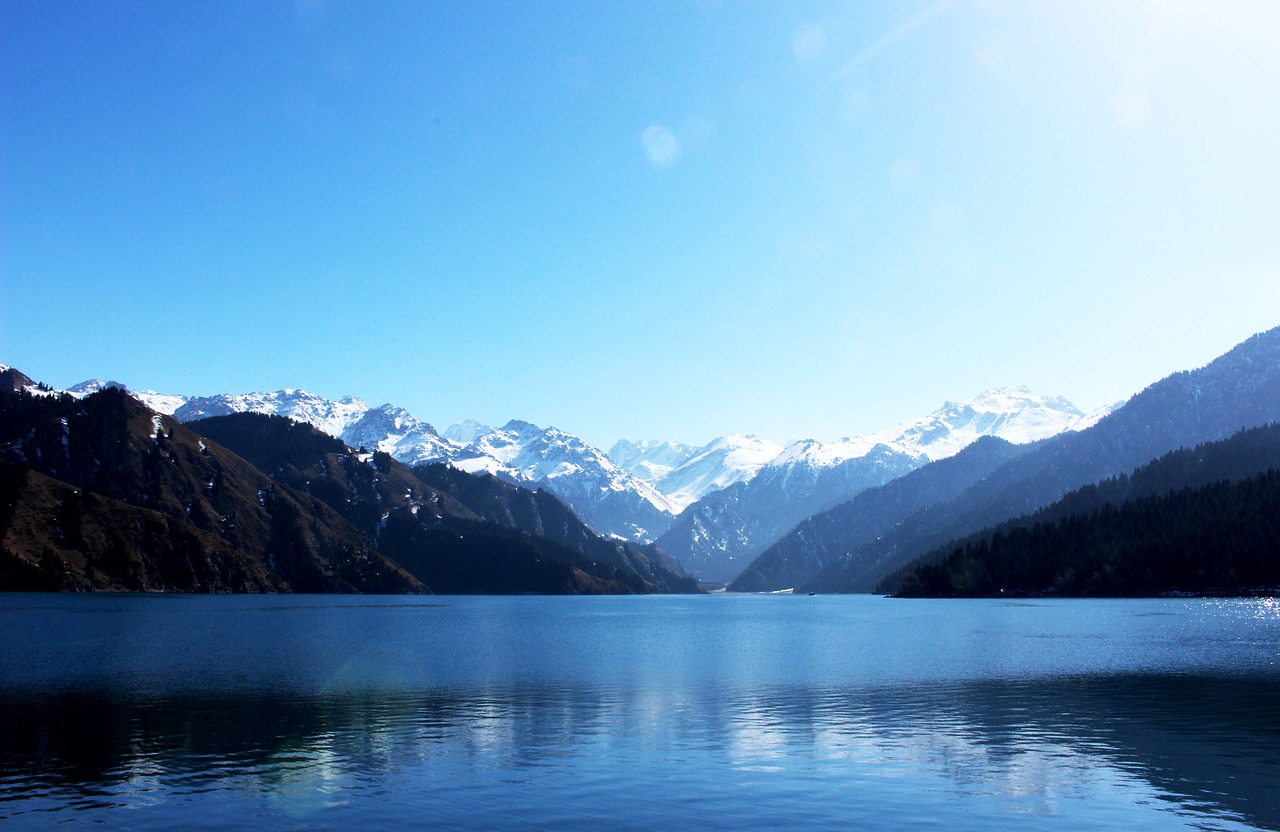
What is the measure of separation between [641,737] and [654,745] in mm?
2775

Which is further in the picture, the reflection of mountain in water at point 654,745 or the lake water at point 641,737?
the reflection of mountain in water at point 654,745

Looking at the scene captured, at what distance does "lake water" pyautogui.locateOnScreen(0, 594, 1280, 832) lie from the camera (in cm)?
3788

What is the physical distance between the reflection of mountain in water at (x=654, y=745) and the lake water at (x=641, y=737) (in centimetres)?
Result: 25

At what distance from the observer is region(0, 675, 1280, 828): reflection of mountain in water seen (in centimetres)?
4100

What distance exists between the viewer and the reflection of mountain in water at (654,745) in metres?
41.0

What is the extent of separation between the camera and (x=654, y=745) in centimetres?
5169

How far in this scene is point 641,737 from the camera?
2138 inches

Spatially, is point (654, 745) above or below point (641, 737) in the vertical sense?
above

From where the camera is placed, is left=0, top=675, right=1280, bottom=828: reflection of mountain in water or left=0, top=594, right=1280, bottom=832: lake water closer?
left=0, top=594, right=1280, bottom=832: lake water

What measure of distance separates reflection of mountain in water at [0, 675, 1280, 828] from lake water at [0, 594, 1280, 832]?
0.83 ft

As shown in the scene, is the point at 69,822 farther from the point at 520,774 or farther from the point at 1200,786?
the point at 1200,786

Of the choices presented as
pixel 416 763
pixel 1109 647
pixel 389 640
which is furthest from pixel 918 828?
pixel 389 640

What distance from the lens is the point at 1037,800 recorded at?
39469mm

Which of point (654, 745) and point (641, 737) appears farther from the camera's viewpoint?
point (641, 737)
